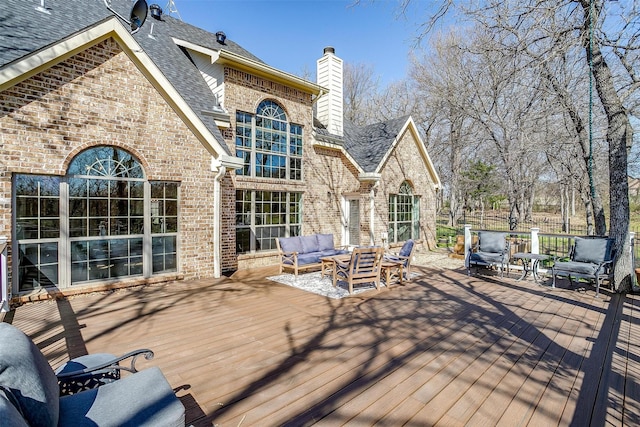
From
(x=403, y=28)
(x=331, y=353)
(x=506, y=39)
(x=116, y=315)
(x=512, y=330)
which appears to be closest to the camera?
(x=331, y=353)

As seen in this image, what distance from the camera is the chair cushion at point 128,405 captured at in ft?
5.97

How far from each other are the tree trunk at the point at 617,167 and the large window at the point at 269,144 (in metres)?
7.82

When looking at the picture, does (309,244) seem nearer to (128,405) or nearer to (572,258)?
(572,258)

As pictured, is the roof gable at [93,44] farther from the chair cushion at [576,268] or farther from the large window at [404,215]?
the chair cushion at [576,268]

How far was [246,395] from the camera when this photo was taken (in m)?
3.00

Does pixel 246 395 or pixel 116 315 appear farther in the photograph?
pixel 116 315

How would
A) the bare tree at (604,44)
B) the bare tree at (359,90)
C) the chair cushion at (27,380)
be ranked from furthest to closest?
the bare tree at (359,90) < the bare tree at (604,44) < the chair cushion at (27,380)

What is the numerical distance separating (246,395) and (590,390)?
11.0ft

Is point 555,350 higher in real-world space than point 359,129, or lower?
lower

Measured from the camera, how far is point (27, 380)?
1.71 meters

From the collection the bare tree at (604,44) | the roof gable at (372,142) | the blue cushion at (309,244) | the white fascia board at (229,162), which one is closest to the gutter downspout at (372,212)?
the roof gable at (372,142)

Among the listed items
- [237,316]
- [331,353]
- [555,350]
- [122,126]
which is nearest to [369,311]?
[331,353]

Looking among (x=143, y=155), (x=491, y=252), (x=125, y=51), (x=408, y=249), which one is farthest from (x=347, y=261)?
(x=125, y=51)

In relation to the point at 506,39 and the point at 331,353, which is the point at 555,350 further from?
the point at 506,39
